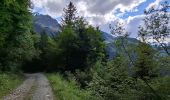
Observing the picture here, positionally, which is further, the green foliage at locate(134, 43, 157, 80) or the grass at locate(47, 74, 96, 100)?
the grass at locate(47, 74, 96, 100)

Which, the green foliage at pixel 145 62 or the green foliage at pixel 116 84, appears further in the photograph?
the green foliage at pixel 116 84

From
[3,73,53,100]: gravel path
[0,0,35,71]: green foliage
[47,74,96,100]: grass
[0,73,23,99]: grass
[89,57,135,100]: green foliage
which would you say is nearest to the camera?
[89,57,135,100]: green foliage

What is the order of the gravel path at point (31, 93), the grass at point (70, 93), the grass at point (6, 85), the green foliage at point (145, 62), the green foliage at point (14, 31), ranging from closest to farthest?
the green foliage at point (145, 62) < the grass at point (70, 93) < the gravel path at point (31, 93) < the grass at point (6, 85) < the green foliage at point (14, 31)

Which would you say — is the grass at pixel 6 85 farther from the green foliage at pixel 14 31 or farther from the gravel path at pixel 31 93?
the green foliage at pixel 14 31

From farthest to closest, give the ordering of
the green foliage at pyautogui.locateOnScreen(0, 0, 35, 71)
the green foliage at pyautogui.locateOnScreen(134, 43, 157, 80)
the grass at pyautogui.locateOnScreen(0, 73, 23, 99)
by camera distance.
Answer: the green foliage at pyautogui.locateOnScreen(0, 0, 35, 71), the grass at pyautogui.locateOnScreen(0, 73, 23, 99), the green foliage at pyautogui.locateOnScreen(134, 43, 157, 80)

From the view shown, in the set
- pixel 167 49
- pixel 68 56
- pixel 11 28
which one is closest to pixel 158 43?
pixel 167 49

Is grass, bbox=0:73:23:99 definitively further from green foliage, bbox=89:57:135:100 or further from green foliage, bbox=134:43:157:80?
green foliage, bbox=134:43:157:80

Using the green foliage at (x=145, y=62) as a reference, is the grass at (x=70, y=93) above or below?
below

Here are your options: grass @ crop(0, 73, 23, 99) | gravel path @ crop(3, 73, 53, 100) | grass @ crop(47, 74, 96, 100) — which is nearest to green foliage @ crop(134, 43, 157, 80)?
grass @ crop(47, 74, 96, 100)

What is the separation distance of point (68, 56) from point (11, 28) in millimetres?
28015

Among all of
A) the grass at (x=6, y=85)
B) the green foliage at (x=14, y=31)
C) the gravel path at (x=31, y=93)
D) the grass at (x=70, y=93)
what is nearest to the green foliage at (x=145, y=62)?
the grass at (x=70, y=93)

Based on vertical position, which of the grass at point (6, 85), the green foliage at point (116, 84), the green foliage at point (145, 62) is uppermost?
the green foliage at point (145, 62)

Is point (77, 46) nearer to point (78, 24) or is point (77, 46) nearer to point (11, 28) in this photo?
point (78, 24)

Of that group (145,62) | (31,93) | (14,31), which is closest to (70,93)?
(31,93)
